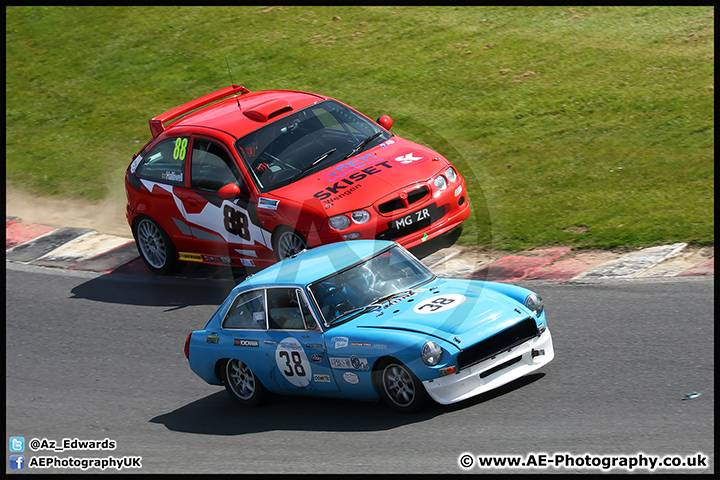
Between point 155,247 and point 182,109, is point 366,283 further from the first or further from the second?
point 182,109

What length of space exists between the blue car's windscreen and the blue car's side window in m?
0.57

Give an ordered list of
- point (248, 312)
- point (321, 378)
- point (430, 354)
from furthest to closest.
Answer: point (248, 312) → point (321, 378) → point (430, 354)

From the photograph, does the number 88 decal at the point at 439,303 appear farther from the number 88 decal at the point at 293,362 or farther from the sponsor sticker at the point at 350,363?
the number 88 decal at the point at 293,362

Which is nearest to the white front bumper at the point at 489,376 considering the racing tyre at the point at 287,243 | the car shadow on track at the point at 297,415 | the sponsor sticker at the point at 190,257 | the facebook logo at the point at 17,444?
the car shadow on track at the point at 297,415

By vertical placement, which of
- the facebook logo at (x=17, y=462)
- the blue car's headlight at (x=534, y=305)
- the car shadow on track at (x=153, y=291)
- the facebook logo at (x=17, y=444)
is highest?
the blue car's headlight at (x=534, y=305)

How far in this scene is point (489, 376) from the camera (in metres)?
6.79

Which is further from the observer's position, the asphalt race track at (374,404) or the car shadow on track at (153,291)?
the car shadow on track at (153,291)

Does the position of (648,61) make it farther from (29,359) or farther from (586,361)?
(29,359)

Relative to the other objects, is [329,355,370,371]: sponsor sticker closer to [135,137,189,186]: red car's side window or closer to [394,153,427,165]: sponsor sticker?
[394,153,427,165]: sponsor sticker

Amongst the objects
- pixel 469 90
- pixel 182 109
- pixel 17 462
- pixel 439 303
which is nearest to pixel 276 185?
pixel 182 109

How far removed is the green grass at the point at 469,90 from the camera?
11844 millimetres

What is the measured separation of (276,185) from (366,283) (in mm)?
3065

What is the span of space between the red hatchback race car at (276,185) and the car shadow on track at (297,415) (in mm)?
2430

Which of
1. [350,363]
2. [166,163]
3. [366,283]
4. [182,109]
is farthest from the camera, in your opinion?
[182,109]
